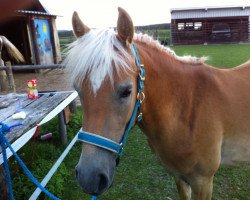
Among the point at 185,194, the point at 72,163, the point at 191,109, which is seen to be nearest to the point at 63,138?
the point at 72,163

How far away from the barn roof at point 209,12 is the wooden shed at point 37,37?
57.9 ft

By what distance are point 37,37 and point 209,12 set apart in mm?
21770

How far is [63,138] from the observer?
14.8 feet

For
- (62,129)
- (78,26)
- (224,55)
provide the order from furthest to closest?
(224,55) < (62,129) < (78,26)

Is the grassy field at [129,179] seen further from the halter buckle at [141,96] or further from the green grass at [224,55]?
the green grass at [224,55]

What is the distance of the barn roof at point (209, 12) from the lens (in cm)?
2745

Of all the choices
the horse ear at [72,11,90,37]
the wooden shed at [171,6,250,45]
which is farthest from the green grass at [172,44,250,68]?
the wooden shed at [171,6,250,45]

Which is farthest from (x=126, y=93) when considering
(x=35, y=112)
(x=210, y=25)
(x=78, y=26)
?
(x=210, y=25)

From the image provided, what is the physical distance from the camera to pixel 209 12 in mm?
28094

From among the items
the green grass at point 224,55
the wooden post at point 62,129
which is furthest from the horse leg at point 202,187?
the green grass at point 224,55

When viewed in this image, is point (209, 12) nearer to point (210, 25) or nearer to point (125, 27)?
point (210, 25)

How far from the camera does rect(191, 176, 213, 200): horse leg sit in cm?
231

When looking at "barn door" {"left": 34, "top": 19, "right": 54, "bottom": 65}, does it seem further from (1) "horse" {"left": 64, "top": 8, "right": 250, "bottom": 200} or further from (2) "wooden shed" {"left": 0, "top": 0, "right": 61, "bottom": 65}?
(1) "horse" {"left": 64, "top": 8, "right": 250, "bottom": 200}

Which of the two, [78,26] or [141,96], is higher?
[78,26]
